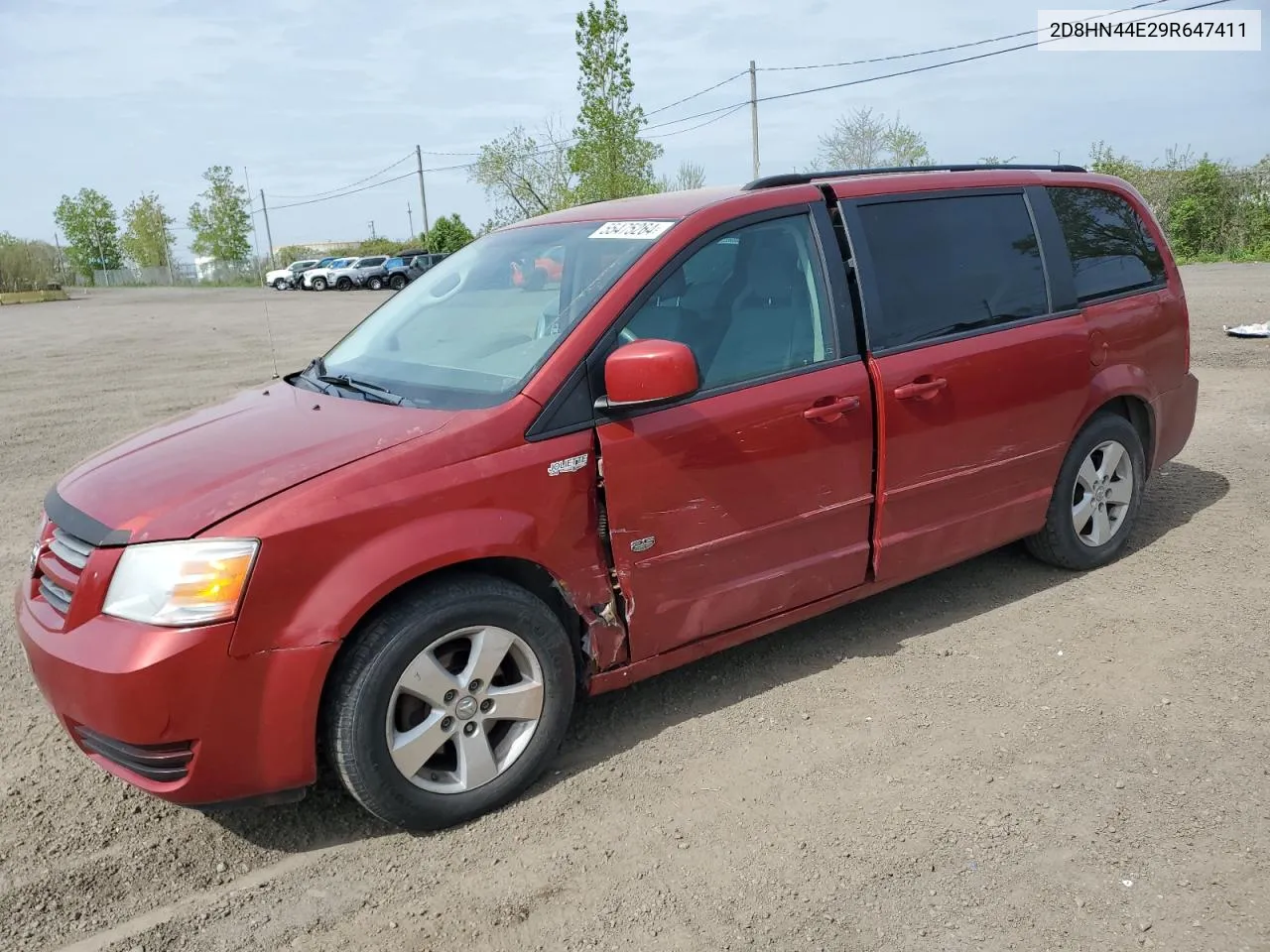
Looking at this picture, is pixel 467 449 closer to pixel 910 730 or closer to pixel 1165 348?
pixel 910 730

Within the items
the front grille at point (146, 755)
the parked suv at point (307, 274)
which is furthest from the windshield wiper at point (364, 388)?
the parked suv at point (307, 274)

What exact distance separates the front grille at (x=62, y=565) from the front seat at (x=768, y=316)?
207cm

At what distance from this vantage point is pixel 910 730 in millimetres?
3486

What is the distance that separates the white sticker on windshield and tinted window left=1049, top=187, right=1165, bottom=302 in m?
2.17

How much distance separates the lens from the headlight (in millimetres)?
2646

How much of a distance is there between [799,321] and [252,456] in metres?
1.98

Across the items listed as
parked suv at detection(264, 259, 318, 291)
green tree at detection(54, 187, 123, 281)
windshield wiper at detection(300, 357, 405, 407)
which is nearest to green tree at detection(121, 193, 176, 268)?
green tree at detection(54, 187, 123, 281)

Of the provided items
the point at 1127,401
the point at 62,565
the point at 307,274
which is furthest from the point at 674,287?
the point at 307,274

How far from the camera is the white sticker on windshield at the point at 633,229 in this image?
3.54m

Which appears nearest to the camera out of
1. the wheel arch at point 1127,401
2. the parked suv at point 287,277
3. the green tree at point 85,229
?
the wheel arch at point 1127,401

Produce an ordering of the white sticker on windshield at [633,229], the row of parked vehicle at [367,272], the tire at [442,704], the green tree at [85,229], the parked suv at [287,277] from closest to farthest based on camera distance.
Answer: the tire at [442,704]
the white sticker on windshield at [633,229]
the row of parked vehicle at [367,272]
the parked suv at [287,277]
the green tree at [85,229]

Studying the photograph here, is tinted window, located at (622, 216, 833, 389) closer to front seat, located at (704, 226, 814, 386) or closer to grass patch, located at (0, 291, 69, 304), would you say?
front seat, located at (704, 226, 814, 386)

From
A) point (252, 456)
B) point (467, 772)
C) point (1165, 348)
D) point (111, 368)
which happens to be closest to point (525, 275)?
point (252, 456)

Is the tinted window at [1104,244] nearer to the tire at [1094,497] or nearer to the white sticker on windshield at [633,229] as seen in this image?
the tire at [1094,497]
